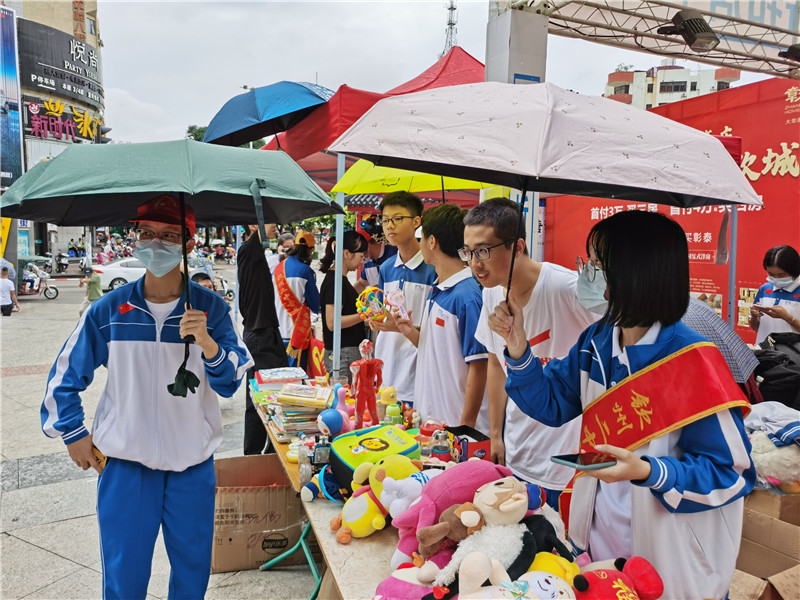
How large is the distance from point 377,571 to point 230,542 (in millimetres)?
1782

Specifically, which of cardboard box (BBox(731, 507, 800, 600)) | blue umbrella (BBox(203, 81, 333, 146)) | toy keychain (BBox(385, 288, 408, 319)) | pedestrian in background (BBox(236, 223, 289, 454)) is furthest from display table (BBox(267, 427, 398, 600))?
blue umbrella (BBox(203, 81, 333, 146))

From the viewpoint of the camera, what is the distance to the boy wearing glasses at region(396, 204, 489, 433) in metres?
3.00

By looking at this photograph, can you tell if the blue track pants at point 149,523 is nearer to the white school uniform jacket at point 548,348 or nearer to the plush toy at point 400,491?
the plush toy at point 400,491

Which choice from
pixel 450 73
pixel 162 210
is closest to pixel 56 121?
pixel 450 73

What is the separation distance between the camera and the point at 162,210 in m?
2.36

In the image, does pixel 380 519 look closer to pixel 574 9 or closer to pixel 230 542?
A: pixel 230 542

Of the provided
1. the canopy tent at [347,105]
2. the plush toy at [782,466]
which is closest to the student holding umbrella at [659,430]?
the plush toy at [782,466]

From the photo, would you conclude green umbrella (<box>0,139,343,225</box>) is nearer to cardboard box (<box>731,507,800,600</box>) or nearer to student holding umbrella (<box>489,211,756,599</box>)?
student holding umbrella (<box>489,211,756,599</box>)

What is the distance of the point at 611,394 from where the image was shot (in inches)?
67.4

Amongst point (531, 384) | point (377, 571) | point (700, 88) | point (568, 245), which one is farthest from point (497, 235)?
point (700, 88)

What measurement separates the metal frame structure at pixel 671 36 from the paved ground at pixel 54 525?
496 centimetres

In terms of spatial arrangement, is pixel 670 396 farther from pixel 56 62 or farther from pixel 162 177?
pixel 56 62

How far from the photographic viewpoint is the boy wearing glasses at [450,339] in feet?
9.86

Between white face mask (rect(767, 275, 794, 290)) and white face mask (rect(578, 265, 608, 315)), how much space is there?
4.03 metres
